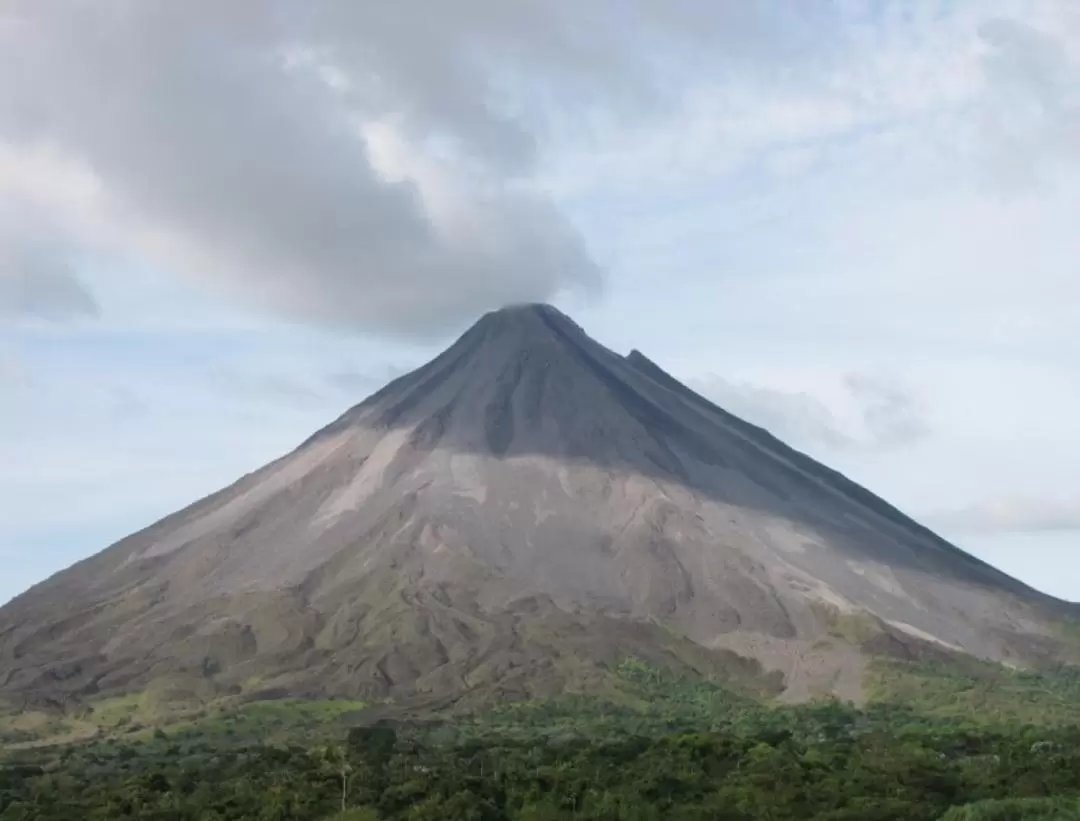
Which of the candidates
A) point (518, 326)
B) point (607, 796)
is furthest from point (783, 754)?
point (518, 326)

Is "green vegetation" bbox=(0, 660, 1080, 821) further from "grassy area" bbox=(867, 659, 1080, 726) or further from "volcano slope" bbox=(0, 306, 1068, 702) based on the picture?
"volcano slope" bbox=(0, 306, 1068, 702)

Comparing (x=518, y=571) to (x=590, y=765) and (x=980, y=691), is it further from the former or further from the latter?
(x=590, y=765)

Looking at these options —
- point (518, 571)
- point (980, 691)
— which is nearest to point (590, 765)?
point (980, 691)

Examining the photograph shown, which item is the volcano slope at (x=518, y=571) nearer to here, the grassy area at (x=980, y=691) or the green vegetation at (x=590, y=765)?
the grassy area at (x=980, y=691)

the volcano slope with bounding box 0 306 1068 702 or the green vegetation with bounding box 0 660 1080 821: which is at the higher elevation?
the volcano slope with bounding box 0 306 1068 702

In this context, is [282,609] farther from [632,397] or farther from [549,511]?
[632,397]

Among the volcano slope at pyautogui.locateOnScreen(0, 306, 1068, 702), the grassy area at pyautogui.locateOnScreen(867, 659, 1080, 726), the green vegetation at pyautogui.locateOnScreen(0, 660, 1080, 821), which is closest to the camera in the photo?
the green vegetation at pyautogui.locateOnScreen(0, 660, 1080, 821)

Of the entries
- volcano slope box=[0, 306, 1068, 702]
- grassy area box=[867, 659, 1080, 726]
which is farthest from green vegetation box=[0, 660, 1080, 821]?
volcano slope box=[0, 306, 1068, 702]
